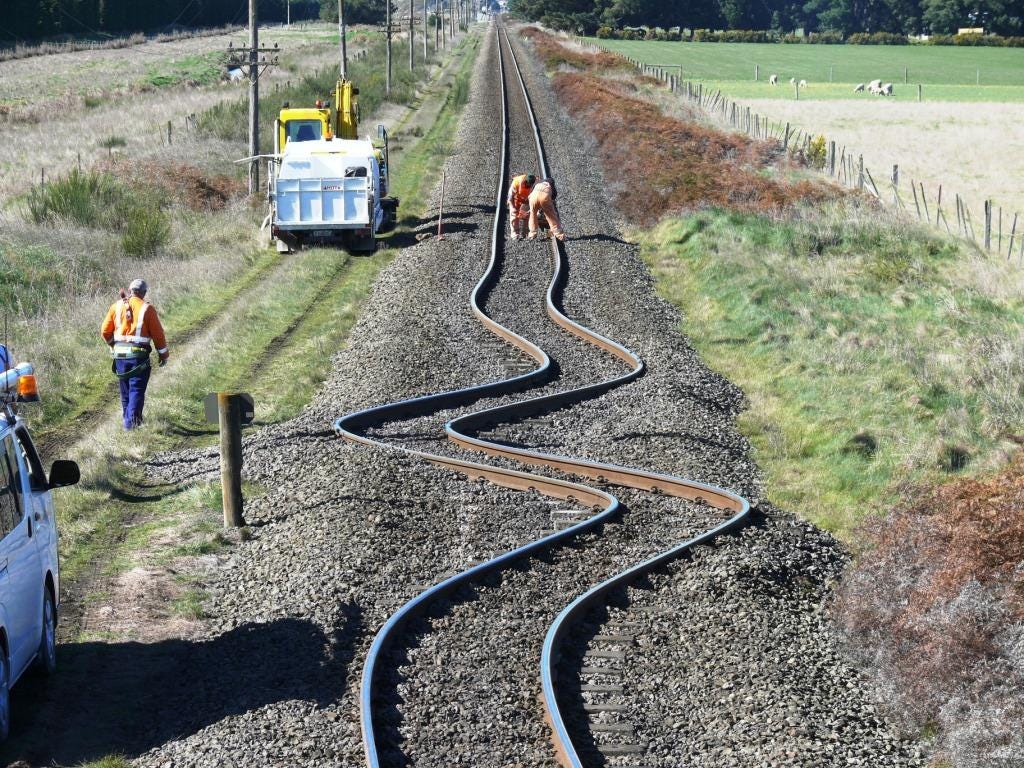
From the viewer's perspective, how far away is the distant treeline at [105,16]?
9900cm

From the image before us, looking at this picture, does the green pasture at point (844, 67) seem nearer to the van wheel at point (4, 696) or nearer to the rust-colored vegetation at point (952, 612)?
the rust-colored vegetation at point (952, 612)

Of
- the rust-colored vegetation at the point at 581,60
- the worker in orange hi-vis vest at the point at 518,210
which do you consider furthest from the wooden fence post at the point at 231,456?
the rust-colored vegetation at the point at 581,60

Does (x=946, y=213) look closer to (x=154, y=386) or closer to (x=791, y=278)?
(x=791, y=278)

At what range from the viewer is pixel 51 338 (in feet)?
64.2

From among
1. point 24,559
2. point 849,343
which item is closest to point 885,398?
point 849,343

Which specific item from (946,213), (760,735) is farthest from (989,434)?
(946,213)

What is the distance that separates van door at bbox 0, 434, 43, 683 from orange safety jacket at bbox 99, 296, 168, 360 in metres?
7.07

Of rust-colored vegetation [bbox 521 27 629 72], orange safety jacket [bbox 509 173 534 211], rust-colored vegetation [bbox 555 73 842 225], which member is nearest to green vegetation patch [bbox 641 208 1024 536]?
rust-colored vegetation [bbox 555 73 842 225]

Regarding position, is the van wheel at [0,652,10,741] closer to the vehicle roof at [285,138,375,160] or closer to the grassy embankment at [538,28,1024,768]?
the grassy embankment at [538,28,1024,768]

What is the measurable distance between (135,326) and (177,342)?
17.5 feet

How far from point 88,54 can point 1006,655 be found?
4002 inches

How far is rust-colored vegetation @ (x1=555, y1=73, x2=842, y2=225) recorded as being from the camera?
30.9 metres

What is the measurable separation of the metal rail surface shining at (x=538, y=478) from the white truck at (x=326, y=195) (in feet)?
19.9

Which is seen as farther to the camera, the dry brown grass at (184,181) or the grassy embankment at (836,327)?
the dry brown grass at (184,181)
